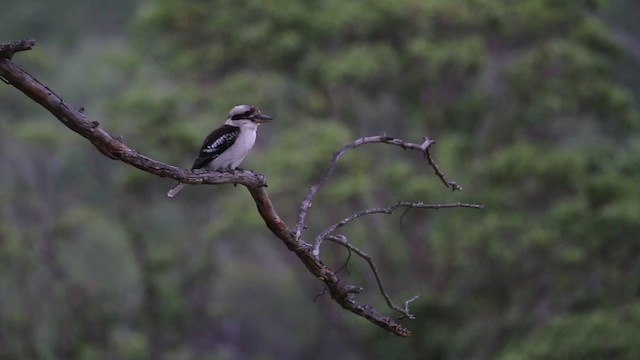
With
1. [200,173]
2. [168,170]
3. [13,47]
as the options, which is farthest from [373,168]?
[13,47]

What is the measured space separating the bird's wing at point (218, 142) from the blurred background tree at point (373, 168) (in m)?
7.75

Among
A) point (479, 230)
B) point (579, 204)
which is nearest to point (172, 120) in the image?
point (479, 230)

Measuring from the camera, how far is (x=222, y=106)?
646 inches

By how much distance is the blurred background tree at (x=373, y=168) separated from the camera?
15250 millimetres

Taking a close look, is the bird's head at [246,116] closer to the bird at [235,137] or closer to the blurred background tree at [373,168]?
the bird at [235,137]

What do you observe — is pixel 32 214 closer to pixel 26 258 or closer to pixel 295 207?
pixel 26 258

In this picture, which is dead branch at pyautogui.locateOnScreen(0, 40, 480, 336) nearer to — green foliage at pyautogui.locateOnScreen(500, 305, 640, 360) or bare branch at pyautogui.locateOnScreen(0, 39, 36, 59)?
bare branch at pyautogui.locateOnScreen(0, 39, 36, 59)

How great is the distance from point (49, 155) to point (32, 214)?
1.00m

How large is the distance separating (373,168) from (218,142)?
10.4 metres

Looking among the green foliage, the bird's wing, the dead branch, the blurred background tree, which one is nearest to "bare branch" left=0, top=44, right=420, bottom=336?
the dead branch

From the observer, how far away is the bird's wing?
20.7ft

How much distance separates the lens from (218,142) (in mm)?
6375

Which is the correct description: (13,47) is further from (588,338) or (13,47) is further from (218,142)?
(588,338)

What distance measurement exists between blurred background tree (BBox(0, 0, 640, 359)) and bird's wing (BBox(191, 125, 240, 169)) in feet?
25.4
